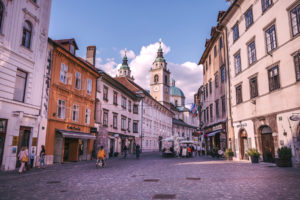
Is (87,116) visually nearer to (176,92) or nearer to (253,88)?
(253,88)

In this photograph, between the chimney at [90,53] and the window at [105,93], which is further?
the chimney at [90,53]

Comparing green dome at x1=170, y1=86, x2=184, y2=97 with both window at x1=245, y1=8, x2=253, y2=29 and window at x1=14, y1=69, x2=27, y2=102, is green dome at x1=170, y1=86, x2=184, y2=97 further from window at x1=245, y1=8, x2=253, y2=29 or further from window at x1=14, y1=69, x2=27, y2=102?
window at x1=14, y1=69, x2=27, y2=102

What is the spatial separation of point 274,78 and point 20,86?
18597 millimetres

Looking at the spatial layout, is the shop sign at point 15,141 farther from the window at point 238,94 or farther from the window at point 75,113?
the window at point 238,94

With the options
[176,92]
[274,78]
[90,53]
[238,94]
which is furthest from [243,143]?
[176,92]

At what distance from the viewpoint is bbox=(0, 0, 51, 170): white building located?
15.0 m

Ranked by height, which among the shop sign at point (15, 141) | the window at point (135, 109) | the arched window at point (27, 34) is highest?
the arched window at point (27, 34)

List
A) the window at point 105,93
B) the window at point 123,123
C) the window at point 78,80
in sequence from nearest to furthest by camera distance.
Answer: the window at point 78,80 → the window at point 105,93 → the window at point 123,123

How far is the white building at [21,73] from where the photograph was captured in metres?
15.0

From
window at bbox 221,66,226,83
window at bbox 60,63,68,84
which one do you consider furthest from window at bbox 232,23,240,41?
window at bbox 60,63,68,84

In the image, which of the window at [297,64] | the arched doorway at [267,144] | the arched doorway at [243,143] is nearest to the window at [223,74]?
the arched doorway at [243,143]

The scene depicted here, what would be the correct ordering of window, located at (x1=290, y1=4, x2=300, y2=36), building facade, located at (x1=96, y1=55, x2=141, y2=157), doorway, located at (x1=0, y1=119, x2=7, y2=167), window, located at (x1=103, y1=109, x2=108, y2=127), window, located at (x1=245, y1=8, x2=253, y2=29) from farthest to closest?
window, located at (x1=103, y1=109, x2=108, y2=127), building facade, located at (x1=96, y1=55, x2=141, y2=157), window, located at (x1=245, y1=8, x2=253, y2=29), window, located at (x1=290, y1=4, x2=300, y2=36), doorway, located at (x1=0, y1=119, x2=7, y2=167)

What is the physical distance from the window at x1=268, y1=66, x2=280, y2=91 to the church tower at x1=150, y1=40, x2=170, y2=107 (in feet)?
218

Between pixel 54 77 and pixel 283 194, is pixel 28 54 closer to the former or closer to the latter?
pixel 54 77
